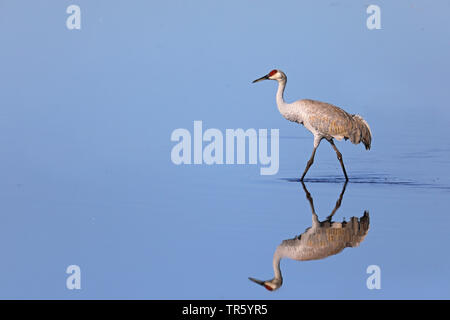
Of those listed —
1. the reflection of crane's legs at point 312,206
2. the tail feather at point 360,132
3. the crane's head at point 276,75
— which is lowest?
the reflection of crane's legs at point 312,206

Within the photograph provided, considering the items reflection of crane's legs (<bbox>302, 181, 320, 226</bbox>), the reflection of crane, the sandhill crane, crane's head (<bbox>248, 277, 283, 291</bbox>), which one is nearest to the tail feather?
the sandhill crane

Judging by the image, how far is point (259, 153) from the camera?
2053 centimetres

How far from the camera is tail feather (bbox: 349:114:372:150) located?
17.1m

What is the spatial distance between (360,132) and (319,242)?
18.2 feet

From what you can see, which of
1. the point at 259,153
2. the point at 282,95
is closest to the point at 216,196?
the point at 282,95

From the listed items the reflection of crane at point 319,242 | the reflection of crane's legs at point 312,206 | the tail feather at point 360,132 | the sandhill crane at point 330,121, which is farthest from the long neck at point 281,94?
the reflection of crane at point 319,242

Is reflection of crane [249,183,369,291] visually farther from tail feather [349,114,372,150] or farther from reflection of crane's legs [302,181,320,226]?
tail feather [349,114,372,150]

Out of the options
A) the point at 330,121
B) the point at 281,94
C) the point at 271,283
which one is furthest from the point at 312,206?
the point at 281,94

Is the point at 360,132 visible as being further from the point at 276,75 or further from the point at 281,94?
the point at 276,75

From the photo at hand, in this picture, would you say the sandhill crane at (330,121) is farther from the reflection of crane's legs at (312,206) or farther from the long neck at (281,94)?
the reflection of crane's legs at (312,206)

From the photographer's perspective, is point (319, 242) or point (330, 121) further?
point (330, 121)

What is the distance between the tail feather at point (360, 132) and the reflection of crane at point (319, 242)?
4.01 metres

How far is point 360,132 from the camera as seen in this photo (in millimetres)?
17094

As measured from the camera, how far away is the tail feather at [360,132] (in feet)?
56.0
